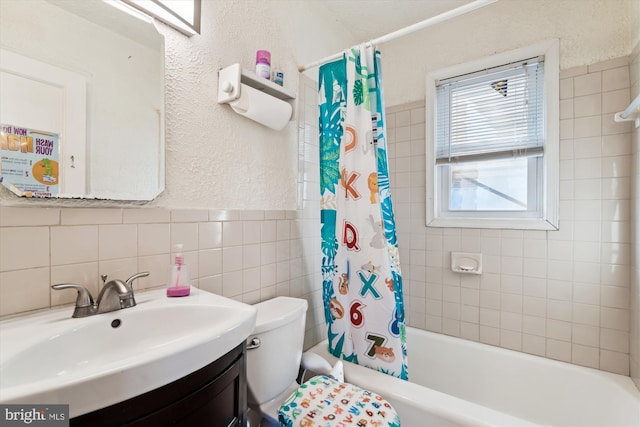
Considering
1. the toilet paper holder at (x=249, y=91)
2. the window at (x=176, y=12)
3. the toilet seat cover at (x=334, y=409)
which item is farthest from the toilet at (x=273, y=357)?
the window at (x=176, y=12)

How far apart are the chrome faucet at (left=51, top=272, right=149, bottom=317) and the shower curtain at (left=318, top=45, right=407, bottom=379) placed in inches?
35.4

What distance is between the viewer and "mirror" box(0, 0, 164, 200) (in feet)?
2.45

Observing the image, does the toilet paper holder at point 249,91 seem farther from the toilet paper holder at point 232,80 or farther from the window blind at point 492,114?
the window blind at point 492,114

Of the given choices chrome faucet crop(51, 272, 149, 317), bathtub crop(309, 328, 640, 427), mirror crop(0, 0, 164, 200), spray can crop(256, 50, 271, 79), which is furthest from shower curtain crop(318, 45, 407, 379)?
chrome faucet crop(51, 272, 149, 317)

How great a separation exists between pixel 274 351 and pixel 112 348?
557 mm

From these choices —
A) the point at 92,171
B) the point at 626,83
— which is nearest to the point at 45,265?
the point at 92,171

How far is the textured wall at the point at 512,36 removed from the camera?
59.1 inches

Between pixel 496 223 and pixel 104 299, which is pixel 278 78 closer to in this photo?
pixel 104 299

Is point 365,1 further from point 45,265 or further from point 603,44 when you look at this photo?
point 45,265

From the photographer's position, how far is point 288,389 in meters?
1.24

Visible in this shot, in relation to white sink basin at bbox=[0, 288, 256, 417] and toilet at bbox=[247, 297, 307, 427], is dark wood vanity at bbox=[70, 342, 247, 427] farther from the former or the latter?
toilet at bbox=[247, 297, 307, 427]

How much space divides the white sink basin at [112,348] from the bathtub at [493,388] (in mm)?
840

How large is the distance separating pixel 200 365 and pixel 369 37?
2353mm

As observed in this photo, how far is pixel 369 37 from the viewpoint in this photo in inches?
86.1
